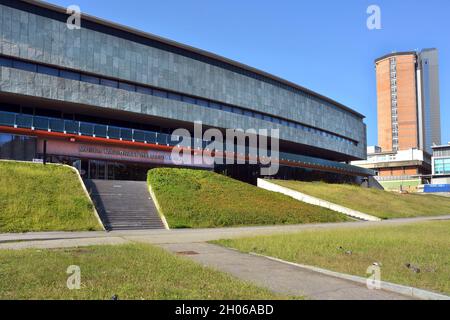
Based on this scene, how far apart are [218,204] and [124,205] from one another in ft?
19.9

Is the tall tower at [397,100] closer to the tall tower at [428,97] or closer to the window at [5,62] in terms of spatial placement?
the tall tower at [428,97]

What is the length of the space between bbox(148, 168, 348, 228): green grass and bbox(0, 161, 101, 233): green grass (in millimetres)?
4770

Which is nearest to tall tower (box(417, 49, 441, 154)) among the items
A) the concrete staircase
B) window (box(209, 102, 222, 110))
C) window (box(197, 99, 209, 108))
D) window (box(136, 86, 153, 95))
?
window (box(209, 102, 222, 110))

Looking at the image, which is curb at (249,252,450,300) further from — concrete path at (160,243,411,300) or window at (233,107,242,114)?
window at (233,107,242,114)

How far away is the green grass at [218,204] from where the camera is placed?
24766mm

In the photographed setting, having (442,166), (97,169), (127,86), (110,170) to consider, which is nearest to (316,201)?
(110,170)

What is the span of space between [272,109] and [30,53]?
99.7ft

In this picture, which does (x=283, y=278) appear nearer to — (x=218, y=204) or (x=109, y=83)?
(x=218, y=204)

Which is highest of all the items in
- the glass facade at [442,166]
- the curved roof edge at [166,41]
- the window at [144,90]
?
the curved roof edge at [166,41]

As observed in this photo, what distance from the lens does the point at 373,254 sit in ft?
39.9

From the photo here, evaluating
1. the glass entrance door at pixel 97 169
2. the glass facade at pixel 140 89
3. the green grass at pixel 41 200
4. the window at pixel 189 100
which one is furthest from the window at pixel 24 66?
the window at pixel 189 100

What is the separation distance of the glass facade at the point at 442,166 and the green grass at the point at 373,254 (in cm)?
11547

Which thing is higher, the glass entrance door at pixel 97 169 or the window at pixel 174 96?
the window at pixel 174 96
